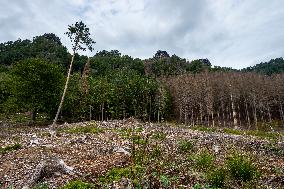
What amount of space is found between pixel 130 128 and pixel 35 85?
59148 mm

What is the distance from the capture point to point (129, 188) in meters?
14.5

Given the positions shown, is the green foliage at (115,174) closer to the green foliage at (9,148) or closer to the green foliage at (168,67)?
the green foliage at (9,148)

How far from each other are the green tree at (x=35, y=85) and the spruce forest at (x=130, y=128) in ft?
0.60

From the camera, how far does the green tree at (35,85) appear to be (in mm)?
68625

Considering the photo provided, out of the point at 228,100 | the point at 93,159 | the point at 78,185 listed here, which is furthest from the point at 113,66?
the point at 78,185

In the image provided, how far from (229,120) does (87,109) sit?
139ft

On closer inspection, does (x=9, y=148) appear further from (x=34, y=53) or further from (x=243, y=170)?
(x=34, y=53)

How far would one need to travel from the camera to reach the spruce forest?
1772 cm

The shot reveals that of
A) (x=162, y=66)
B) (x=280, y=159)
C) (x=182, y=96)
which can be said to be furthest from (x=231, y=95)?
(x=280, y=159)

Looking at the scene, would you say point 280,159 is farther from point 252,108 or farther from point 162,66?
point 162,66

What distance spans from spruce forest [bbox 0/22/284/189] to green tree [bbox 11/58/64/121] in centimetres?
18

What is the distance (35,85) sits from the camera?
69.2 meters

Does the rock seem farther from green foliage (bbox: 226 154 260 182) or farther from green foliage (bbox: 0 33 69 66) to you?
green foliage (bbox: 0 33 69 66)

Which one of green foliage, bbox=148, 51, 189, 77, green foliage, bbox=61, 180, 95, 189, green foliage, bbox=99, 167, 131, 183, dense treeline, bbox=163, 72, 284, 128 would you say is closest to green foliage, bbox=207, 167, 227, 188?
green foliage, bbox=99, 167, 131, 183
